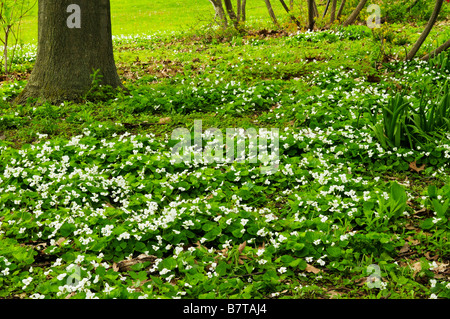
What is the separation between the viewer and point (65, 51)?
6414 mm

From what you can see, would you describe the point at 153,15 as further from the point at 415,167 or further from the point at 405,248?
the point at 405,248

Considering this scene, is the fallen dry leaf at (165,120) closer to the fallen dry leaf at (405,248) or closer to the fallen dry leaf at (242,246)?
the fallen dry leaf at (242,246)

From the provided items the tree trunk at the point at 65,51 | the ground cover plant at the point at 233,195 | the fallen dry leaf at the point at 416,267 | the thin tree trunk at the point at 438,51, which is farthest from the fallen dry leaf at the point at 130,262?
the thin tree trunk at the point at 438,51

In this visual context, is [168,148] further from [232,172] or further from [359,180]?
[359,180]

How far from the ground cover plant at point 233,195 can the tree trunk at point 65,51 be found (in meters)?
0.31

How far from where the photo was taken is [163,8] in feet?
97.2

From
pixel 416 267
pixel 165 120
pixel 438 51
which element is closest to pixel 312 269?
pixel 416 267

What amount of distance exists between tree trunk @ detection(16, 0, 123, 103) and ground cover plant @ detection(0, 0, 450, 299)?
312mm

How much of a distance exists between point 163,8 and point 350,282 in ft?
97.0

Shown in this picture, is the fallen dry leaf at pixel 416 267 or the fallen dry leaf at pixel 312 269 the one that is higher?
the fallen dry leaf at pixel 416 267

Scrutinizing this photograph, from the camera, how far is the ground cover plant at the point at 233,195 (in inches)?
117

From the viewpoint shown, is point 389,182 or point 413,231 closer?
point 413,231

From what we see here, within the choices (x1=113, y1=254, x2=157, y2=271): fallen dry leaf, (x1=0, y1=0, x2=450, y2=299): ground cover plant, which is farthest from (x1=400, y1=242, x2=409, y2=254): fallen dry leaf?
(x1=113, y1=254, x2=157, y2=271): fallen dry leaf

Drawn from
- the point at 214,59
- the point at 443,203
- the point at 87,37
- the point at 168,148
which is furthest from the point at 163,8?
the point at 443,203
